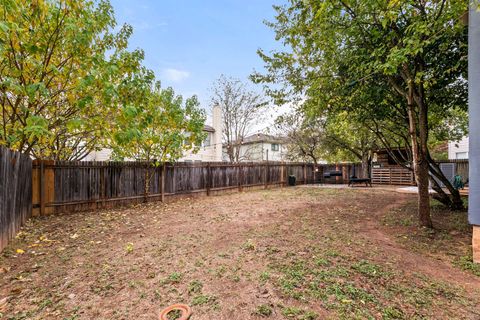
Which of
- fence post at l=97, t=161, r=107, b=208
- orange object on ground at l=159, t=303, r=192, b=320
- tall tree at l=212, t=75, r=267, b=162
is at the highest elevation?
tall tree at l=212, t=75, r=267, b=162

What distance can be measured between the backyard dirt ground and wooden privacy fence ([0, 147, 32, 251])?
0.30 m

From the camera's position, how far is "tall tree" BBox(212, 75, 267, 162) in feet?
59.6

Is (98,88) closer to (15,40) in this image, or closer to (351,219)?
(15,40)

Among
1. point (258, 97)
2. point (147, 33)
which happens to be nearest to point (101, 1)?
point (147, 33)

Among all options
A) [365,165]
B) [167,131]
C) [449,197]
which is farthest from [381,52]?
[365,165]

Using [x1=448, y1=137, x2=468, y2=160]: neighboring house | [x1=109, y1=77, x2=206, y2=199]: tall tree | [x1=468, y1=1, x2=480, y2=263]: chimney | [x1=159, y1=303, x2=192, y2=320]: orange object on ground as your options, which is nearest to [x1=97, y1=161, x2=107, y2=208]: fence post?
[x1=109, y1=77, x2=206, y2=199]: tall tree

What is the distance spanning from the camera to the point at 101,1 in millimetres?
5703

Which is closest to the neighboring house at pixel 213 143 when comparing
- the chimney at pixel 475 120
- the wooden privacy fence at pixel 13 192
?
the wooden privacy fence at pixel 13 192

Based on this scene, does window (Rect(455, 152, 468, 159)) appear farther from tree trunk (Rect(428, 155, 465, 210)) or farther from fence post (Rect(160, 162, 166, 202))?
fence post (Rect(160, 162, 166, 202))

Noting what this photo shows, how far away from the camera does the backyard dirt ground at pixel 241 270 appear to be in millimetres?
2344

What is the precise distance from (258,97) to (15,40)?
627 inches

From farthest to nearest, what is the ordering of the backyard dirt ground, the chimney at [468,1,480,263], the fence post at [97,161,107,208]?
the fence post at [97,161,107,208] → the chimney at [468,1,480,263] → the backyard dirt ground

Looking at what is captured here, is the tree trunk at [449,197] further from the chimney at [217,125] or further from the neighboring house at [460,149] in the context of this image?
the chimney at [217,125]

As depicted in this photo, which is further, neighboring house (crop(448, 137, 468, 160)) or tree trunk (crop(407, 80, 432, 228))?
neighboring house (crop(448, 137, 468, 160))
